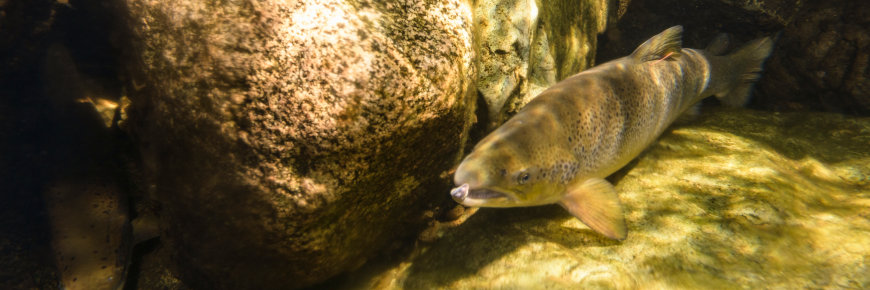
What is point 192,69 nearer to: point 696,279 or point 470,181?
point 470,181

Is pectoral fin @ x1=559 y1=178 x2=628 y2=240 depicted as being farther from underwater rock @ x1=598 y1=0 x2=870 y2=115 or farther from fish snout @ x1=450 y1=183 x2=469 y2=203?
underwater rock @ x1=598 y1=0 x2=870 y2=115

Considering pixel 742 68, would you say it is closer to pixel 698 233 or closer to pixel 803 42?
pixel 803 42

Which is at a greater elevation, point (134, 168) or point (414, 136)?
point (414, 136)

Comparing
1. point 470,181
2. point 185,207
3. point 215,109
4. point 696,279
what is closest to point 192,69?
point 215,109

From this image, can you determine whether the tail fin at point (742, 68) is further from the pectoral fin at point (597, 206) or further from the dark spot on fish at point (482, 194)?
the dark spot on fish at point (482, 194)

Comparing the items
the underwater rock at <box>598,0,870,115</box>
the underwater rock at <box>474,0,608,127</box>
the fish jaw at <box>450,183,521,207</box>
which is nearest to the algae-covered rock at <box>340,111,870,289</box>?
the fish jaw at <box>450,183,521,207</box>

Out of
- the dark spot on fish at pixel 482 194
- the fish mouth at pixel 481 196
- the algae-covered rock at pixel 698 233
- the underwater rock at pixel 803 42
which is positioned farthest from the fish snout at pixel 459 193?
the underwater rock at pixel 803 42
